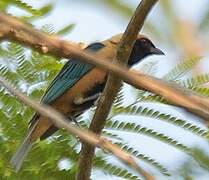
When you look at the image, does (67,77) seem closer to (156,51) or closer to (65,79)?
(65,79)

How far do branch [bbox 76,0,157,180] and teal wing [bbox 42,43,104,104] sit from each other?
1.02 m

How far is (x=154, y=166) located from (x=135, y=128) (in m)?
0.29

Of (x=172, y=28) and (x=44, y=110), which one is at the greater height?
(x=172, y=28)

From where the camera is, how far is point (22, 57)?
3.32 m

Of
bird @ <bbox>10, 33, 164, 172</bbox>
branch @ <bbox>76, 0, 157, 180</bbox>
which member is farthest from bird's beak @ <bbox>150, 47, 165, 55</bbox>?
branch @ <bbox>76, 0, 157, 180</bbox>

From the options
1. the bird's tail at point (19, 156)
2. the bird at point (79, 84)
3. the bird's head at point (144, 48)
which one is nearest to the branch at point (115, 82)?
the bird's tail at point (19, 156)

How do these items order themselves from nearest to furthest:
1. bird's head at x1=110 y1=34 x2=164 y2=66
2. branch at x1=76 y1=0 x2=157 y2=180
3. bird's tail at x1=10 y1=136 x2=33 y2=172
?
branch at x1=76 y1=0 x2=157 y2=180, bird's tail at x1=10 y1=136 x2=33 y2=172, bird's head at x1=110 y1=34 x2=164 y2=66

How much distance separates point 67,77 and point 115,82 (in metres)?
1.84

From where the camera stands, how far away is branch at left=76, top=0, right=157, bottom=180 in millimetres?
1612

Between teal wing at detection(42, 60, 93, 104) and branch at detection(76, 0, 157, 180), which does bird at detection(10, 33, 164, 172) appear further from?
branch at detection(76, 0, 157, 180)

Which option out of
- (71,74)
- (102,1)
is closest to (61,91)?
(71,74)

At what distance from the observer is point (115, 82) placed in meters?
2.14

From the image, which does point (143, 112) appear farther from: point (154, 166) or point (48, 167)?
point (48, 167)

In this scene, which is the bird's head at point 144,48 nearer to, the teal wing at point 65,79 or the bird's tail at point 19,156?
the teal wing at point 65,79
